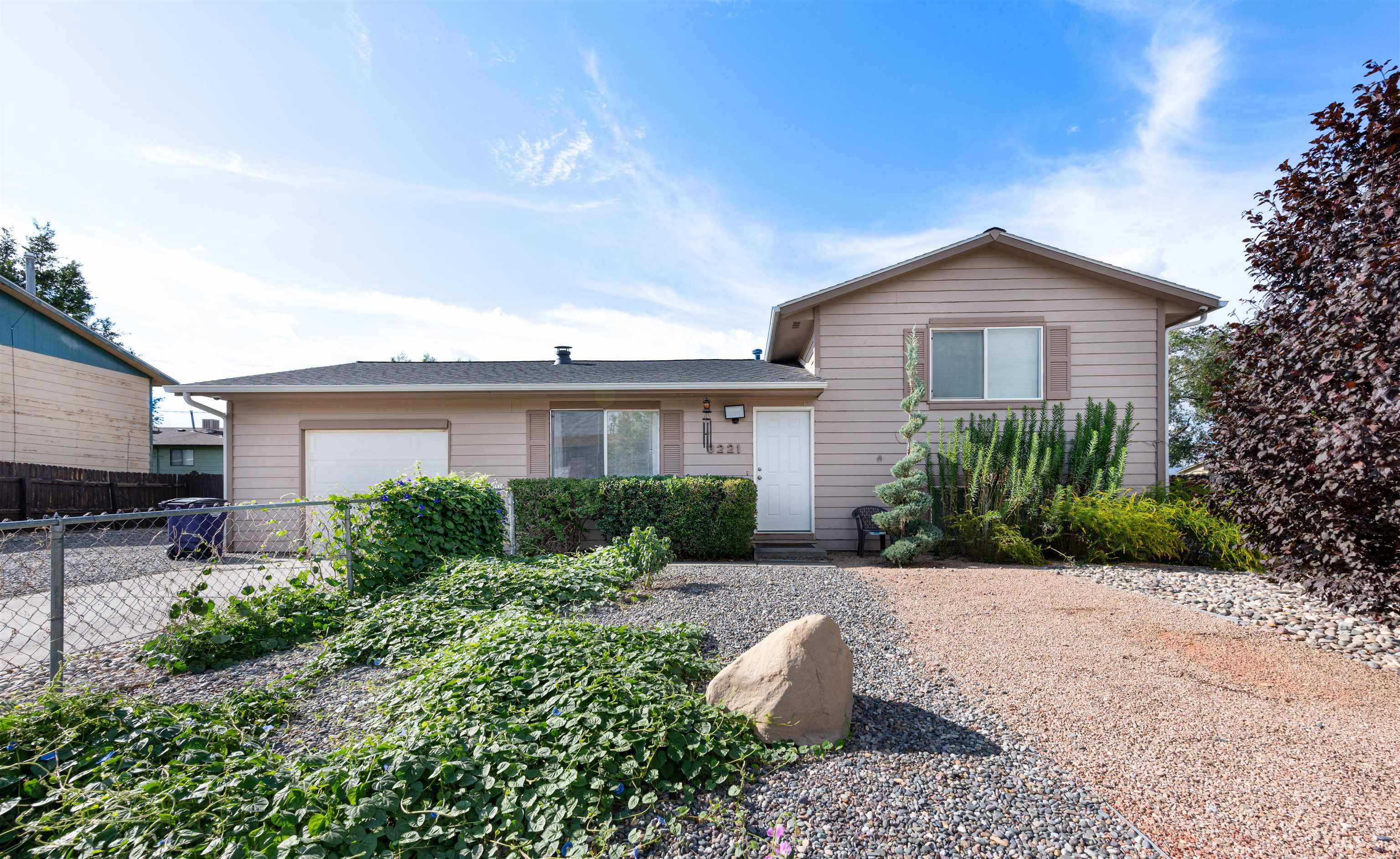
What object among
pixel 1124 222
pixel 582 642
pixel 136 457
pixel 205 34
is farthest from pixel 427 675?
pixel 136 457

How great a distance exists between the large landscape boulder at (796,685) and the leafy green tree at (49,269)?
26879mm

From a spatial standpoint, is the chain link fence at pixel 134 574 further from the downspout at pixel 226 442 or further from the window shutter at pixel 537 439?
the window shutter at pixel 537 439

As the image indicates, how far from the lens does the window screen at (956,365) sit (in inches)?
309

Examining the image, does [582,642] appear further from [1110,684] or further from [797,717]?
[1110,684]

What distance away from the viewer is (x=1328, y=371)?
360cm

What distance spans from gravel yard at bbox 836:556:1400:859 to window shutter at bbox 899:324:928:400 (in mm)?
3689

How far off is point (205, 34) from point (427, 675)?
6.80m

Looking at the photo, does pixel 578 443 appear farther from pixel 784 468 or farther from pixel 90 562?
pixel 90 562

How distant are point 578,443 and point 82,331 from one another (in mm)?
12859

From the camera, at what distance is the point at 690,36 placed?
714 centimetres

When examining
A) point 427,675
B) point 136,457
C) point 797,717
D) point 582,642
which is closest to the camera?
point 797,717

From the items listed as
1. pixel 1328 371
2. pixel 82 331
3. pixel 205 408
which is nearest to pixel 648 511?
pixel 1328 371

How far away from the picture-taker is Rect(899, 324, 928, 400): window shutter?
25.7 ft

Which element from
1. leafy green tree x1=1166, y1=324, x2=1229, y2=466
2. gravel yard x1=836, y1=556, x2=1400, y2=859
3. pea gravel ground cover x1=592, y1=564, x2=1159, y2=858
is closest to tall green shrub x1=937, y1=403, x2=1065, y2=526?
gravel yard x1=836, y1=556, x2=1400, y2=859
